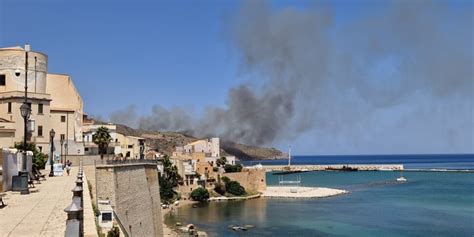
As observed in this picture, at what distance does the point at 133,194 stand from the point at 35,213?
17.5 metres

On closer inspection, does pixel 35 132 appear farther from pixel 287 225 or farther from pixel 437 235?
pixel 437 235

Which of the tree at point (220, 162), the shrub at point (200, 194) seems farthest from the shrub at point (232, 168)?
the shrub at point (200, 194)

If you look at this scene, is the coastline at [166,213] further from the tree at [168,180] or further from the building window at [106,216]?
the building window at [106,216]

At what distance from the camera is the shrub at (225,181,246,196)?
8012cm

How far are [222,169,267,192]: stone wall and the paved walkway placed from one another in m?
63.6

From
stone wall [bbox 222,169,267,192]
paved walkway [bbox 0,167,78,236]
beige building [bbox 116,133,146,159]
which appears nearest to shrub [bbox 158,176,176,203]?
beige building [bbox 116,133,146,159]

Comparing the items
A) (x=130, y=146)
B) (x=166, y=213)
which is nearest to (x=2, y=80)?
(x=166, y=213)

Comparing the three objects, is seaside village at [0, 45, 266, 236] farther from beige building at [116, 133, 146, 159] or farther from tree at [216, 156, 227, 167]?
tree at [216, 156, 227, 167]

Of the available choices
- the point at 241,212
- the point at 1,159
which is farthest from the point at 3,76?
the point at 241,212

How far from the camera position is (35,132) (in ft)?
126

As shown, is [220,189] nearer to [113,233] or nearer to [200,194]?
[200,194]

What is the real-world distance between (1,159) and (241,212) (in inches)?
1814

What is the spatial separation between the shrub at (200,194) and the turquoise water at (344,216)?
2913mm

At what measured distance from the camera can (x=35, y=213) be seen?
13.6 m
